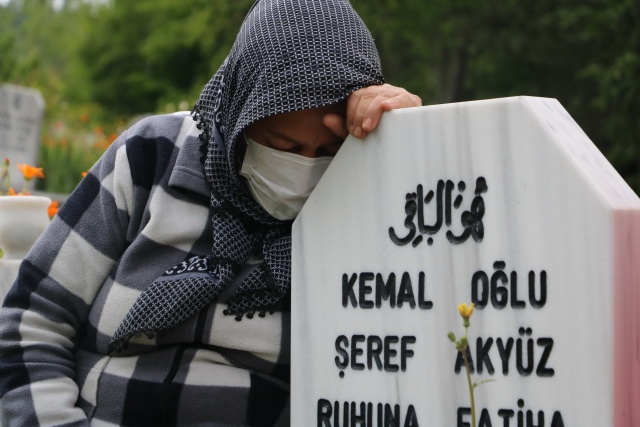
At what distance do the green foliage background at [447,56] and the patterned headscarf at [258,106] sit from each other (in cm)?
914

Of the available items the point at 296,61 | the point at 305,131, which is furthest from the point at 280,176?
the point at 296,61

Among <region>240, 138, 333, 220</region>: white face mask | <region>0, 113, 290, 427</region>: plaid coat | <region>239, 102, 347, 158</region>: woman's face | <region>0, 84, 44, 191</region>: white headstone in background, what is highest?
<region>0, 84, 44, 191</region>: white headstone in background

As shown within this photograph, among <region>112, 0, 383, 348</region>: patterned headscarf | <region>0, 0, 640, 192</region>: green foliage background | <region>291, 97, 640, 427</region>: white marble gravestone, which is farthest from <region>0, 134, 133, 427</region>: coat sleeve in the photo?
<region>0, 0, 640, 192</region>: green foliage background

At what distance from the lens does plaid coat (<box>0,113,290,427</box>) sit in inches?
86.4

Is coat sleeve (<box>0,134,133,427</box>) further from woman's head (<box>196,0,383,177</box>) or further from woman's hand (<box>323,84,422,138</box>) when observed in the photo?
woman's hand (<box>323,84,422,138</box>)

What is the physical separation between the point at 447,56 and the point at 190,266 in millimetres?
21737

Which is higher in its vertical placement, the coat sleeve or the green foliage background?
the green foliage background

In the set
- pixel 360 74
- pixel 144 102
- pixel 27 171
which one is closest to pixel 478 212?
pixel 360 74

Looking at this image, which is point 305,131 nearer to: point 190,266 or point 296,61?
point 296,61

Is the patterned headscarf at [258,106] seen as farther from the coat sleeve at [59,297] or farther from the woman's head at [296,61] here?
the coat sleeve at [59,297]

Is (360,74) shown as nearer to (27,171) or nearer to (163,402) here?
(163,402)

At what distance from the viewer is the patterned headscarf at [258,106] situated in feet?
6.69

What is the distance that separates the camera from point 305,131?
2.12m

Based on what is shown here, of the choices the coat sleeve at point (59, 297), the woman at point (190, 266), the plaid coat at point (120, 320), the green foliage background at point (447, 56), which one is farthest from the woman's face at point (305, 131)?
the green foliage background at point (447, 56)
